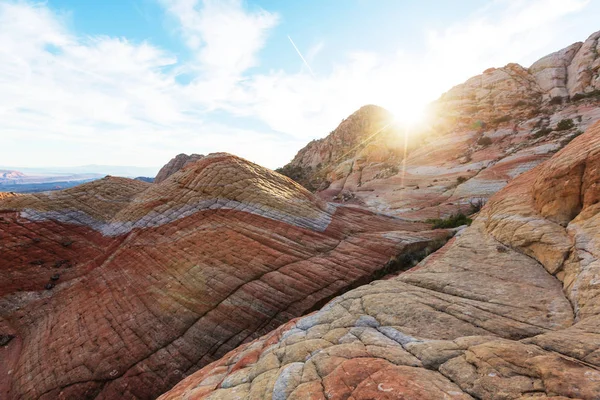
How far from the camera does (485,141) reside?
137 feet

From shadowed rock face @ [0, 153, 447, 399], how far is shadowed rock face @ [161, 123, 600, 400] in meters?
4.46

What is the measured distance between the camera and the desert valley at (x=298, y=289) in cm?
532

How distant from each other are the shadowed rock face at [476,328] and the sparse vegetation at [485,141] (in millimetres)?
34828

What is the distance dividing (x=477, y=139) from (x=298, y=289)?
44.3m

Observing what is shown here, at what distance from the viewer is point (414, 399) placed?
4.29m

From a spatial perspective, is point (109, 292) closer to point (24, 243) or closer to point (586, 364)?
point (24, 243)

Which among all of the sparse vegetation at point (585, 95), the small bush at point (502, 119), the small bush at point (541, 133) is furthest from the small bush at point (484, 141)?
the sparse vegetation at point (585, 95)

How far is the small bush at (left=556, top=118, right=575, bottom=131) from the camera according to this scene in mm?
33906

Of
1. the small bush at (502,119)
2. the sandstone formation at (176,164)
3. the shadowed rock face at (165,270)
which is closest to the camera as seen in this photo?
the shadowed rock face at (165,270)

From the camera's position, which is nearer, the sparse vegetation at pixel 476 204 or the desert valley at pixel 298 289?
the desert valley at pixel 298 289

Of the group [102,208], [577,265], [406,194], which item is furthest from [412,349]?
[406,194]

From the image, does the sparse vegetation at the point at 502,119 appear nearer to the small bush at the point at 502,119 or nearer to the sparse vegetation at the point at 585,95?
the small bush at the point at 502,119

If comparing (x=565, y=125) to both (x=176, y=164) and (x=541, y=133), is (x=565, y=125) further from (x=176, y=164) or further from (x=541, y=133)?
(x=176, y=164)

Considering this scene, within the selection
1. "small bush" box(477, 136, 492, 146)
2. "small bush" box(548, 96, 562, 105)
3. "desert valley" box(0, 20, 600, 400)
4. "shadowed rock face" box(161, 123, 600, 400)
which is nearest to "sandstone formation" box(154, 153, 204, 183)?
"desert valley" box(0, 20, 600, 400)
